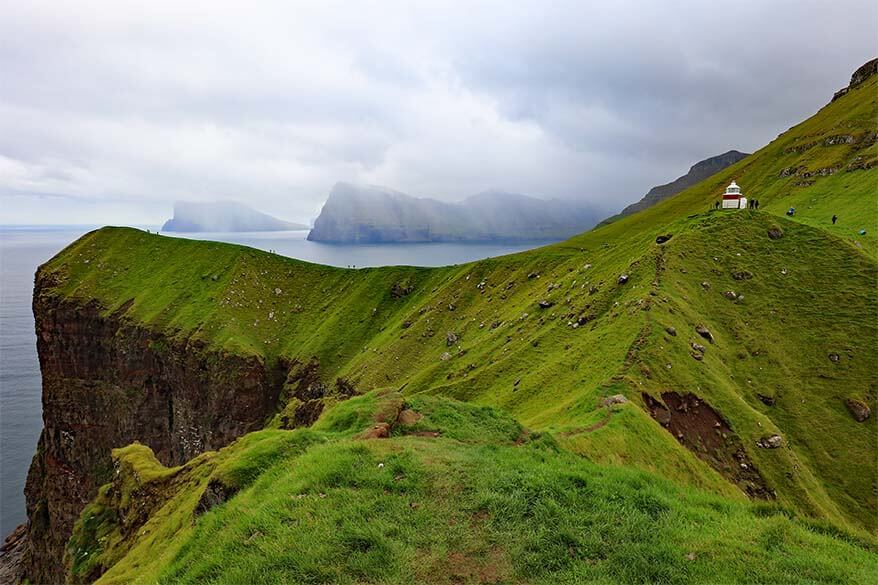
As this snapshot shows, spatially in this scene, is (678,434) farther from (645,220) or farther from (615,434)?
(645,220)

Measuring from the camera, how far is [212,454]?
25891mm

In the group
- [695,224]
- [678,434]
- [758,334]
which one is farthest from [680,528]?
[695,224]

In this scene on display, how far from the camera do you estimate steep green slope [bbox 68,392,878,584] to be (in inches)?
380

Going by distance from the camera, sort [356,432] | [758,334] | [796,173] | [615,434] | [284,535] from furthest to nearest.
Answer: [796,173]
[758,334]
[615,434]
[356,432]
[284,535]

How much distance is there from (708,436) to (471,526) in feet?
71.3

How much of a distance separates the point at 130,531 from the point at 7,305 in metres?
238

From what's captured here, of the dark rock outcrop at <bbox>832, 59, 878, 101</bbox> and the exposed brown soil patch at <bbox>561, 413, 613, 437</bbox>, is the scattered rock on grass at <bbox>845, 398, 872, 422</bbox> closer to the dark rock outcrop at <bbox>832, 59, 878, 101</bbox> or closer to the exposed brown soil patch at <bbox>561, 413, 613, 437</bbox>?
the exposed brown soil patch at <bbox>561, 413, 613, 437</bbox>

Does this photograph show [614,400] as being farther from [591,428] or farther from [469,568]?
[469,568]

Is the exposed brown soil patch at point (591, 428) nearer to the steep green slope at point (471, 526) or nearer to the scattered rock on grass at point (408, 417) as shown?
the steep green slope at point (471, 526)

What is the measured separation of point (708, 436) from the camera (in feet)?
86.9

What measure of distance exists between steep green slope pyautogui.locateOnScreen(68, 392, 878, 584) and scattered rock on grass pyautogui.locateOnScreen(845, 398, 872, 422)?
26796mm

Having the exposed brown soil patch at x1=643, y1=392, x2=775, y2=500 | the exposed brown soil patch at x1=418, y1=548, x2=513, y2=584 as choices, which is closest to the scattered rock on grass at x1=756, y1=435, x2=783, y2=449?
the exposed brown soil patch at x1=643, y1=392, x2=775, y2=500

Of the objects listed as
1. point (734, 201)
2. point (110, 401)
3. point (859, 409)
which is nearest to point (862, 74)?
point (734, 201)

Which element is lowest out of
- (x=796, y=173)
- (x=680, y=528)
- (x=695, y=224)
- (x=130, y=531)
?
(x=130, y=531)
